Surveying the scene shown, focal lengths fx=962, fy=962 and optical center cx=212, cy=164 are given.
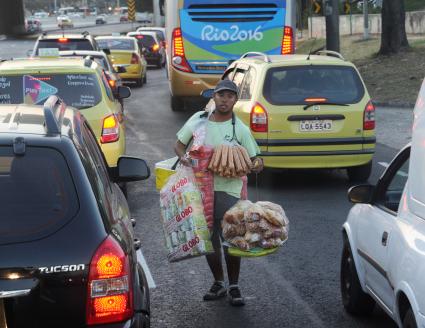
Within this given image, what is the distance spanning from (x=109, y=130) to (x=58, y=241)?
7.12m

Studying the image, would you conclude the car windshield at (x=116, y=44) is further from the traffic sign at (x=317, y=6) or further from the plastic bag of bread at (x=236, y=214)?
the plastic bag of bread at (x=236, y=214)

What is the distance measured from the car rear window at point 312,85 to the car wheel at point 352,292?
523cm

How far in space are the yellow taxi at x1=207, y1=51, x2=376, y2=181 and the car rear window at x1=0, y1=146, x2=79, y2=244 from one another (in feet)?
25.2

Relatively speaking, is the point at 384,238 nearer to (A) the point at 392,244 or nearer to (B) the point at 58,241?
(A) the point at 392,244

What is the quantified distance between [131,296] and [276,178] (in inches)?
359

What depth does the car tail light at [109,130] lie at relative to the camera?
11.0 metres

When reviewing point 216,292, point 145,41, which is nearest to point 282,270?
point 216,292

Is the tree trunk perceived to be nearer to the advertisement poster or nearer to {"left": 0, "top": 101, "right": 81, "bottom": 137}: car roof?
the advertisement poster

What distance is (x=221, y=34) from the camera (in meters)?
20.2

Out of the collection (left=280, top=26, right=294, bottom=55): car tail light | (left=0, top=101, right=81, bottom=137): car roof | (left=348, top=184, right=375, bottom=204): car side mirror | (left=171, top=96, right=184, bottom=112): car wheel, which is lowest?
(left=171, top=96, right=184, bottom=112): car wheel

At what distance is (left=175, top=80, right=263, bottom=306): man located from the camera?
6.95m

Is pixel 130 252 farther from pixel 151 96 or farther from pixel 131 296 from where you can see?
pixel 151 96

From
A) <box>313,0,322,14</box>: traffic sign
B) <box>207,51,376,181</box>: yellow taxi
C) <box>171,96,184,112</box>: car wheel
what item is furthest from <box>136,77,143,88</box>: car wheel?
<box>207,51,376,181</box>: yellow taxi

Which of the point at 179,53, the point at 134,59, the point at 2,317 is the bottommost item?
the point at 134,59
